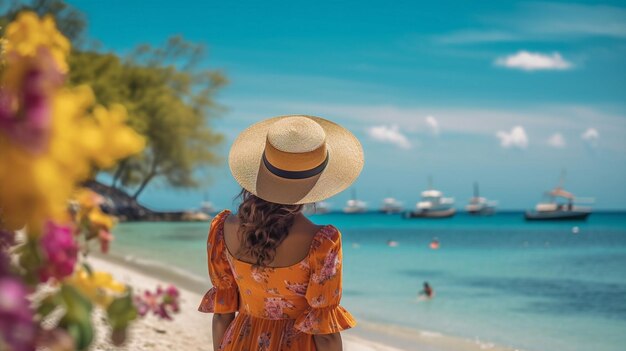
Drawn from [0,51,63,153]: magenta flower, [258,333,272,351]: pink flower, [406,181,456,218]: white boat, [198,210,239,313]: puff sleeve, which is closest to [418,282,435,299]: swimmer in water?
[198,210,239,313]: puff sleeve

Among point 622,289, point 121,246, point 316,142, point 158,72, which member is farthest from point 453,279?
point 158,72

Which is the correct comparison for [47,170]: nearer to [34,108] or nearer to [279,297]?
[34,108]

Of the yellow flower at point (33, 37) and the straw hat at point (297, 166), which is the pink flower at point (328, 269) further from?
the yellow flower at point (33, 37)

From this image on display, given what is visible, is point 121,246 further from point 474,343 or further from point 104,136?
point 104,136

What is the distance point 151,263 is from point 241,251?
14.4 metres

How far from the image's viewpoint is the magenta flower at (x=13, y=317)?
0.67m

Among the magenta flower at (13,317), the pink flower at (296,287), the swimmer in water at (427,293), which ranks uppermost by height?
the swimmer in water at (427,293)

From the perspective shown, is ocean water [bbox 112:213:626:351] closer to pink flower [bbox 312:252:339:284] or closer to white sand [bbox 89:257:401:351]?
white sand [bbox 89:257:401:351]

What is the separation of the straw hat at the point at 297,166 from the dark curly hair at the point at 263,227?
0.15 feet

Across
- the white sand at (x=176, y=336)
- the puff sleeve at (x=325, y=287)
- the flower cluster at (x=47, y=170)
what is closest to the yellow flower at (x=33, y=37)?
the flower cluster at (x=47, y=170)

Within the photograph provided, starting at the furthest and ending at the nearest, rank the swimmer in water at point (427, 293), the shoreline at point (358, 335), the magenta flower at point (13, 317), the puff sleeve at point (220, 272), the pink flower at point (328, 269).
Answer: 1. the swimmer in water at point (427, 293)
2. the shoreline at point (358, 335)
3. the puff sleeve at point (220, 272)
4. the pink flower at point (328, 269)
5. the magenta flower at point (13, 317)

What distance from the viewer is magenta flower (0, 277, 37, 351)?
672mm

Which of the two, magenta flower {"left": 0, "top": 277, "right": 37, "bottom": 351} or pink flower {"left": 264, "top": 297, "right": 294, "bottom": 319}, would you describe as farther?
pink flower {"left": 264, "top": 297, "right": 294, "bottom": 319}

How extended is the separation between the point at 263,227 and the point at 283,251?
4.4 inches
